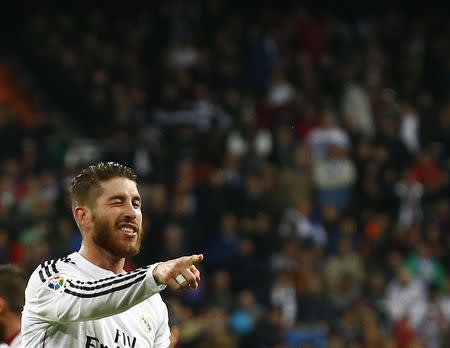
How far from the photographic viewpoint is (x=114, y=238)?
4.43 meters

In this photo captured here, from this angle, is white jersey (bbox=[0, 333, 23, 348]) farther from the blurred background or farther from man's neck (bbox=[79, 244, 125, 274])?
the blurred background

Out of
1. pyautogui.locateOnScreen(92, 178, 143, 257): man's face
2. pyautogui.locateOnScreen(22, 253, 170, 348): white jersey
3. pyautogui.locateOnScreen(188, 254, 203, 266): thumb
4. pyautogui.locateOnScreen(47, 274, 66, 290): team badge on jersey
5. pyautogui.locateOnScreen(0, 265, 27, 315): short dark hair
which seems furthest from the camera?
pyautogui.locateOnScreen(0, 265, 27, 315): short dark hair

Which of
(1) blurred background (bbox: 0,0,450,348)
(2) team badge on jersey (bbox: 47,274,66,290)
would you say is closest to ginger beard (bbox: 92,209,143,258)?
(2) team badge on jersey (bbox: 47,274,66,290)

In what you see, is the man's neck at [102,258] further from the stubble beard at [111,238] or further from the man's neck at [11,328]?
the man's neck at [11,328]

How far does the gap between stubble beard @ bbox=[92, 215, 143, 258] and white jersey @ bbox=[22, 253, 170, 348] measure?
109 mm

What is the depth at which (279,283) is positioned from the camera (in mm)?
12789

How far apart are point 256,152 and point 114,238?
1027cm

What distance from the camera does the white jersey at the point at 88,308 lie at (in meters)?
4.07

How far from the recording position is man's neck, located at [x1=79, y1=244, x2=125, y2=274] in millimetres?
4551

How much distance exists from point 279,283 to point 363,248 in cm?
148

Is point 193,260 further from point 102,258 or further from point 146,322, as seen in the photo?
→ point 146,322

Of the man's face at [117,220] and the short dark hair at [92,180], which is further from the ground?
the short dark hair at [92,180]

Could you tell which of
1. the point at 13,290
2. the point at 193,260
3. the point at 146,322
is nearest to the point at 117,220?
the point at 146,322

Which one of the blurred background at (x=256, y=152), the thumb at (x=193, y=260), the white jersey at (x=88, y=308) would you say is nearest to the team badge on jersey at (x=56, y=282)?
the white jersey at (x=88, y=308)
